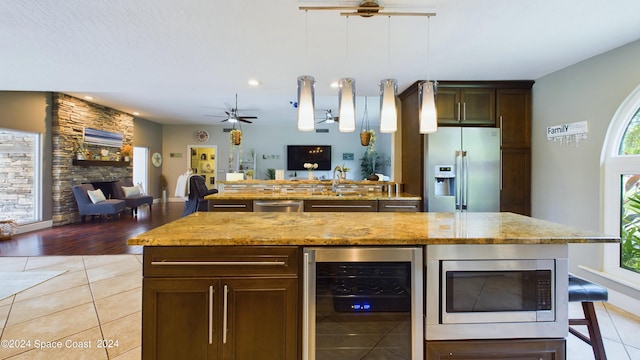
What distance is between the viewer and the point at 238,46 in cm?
261

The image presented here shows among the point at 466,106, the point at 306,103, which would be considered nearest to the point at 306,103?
the point at 306,103

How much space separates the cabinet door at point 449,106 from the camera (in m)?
3.53

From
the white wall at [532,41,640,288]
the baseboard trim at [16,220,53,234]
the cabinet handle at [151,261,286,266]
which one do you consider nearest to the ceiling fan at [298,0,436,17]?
the cabinet handle at [151,261,286,266]

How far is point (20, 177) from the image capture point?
5.16 m

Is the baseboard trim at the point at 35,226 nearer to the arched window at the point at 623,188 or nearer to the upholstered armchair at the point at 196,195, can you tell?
the upholstered armchair at the point at 196,195

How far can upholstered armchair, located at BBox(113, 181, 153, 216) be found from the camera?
6730 mm

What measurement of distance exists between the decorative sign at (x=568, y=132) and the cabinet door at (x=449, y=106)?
3.22 ft

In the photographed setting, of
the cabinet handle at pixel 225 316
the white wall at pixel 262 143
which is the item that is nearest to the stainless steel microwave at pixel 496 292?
→ the cabinet handle at pixel 225 316

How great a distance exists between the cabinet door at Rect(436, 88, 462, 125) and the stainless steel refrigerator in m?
0.17

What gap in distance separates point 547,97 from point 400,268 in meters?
3.27

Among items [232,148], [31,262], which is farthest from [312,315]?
[232,148]

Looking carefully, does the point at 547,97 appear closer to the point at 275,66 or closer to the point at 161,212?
the point at 275,66

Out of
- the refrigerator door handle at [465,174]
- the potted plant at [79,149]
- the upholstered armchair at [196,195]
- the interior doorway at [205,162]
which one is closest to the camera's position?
the refrigerator door handle at [465,174]

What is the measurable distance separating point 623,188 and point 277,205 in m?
3.42
